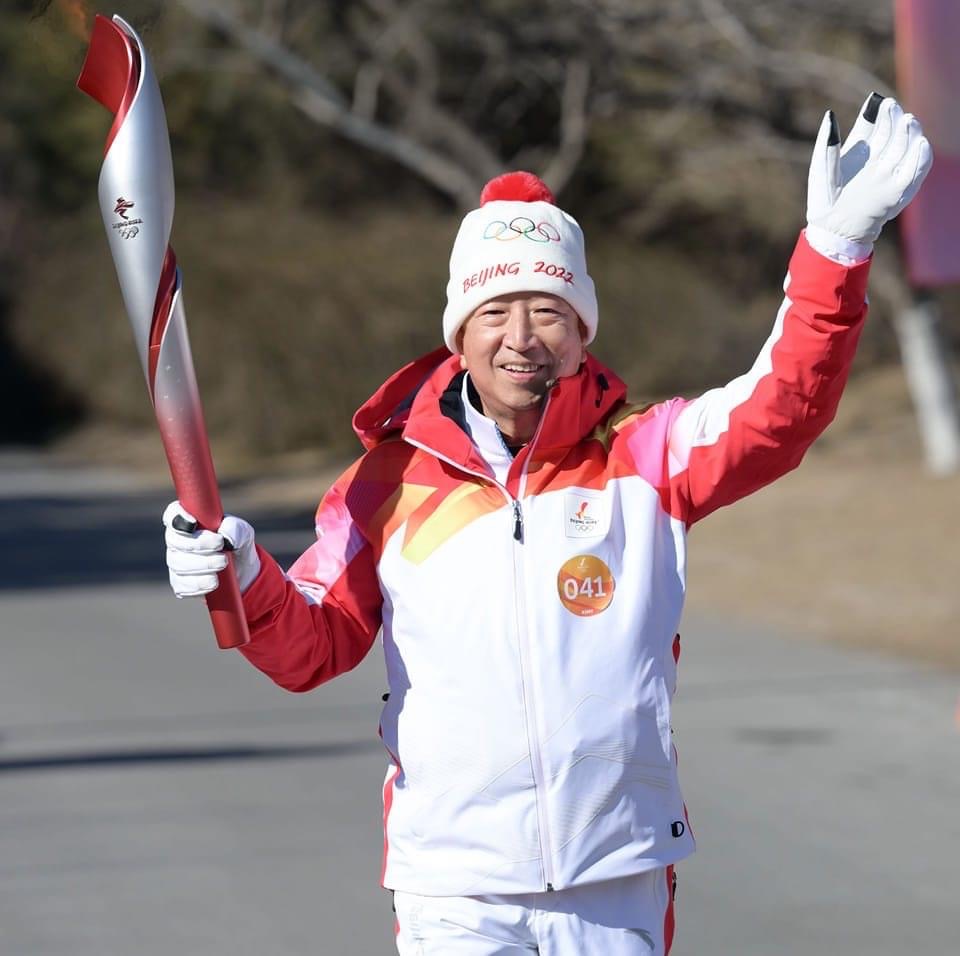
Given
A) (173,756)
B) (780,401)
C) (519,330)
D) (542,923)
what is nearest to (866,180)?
(780,401)

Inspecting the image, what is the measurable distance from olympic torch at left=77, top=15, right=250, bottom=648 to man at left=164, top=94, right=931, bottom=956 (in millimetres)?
51

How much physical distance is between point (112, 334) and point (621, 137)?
361 inches

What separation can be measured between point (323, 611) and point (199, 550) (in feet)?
0.91

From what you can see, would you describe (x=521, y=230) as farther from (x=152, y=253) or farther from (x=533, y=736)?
(x=533, y=736)

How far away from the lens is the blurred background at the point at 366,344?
6801 millimetres

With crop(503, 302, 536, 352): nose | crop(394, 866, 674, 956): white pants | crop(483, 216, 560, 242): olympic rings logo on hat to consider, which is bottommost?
crop(394, 866, 674, 956): white pants

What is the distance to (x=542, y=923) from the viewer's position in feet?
9.57

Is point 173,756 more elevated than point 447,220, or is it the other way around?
point 447,220

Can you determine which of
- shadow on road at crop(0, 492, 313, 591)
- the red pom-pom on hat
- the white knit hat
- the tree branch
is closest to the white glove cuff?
the white knit hat

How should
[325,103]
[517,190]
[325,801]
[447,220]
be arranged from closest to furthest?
[517,190] < [325,801] < [325,103] < [447,220]

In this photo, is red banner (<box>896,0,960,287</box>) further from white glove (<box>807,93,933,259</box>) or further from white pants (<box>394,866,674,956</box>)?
white pants (<box>394,866,674,956</box>)

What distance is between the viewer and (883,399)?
25.5 meters

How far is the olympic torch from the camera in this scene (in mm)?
2816

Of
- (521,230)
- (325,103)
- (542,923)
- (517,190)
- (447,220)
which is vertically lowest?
(542,923)
